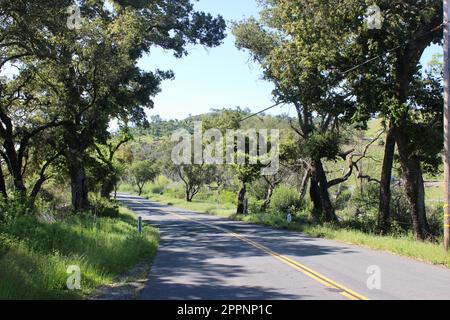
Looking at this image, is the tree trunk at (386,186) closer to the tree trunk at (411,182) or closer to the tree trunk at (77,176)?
the tree trunk at (411,182)

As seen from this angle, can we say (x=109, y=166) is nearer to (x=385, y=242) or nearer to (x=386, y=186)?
(x=386, y=186)

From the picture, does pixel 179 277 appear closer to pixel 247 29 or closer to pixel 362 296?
pixel 362 296

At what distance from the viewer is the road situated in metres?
9.70

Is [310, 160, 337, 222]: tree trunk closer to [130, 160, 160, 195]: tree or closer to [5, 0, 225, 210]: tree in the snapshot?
[5, 0, 225, 210]: tree

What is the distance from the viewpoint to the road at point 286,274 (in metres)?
9.70

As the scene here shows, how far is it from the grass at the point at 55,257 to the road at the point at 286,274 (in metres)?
1.06

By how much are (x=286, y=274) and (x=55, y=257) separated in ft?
18.3

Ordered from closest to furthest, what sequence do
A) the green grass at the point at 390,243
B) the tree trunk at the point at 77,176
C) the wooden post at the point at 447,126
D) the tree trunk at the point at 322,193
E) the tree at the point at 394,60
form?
the green grass at the point at 390,243 < the wooden post at the point at 447,126 < the tree at the point at 394,60 < the tree trunk at the point at 77,176 < the tree trunk at the point at 322,193

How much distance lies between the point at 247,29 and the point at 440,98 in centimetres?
1429

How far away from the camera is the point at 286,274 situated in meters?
12.2

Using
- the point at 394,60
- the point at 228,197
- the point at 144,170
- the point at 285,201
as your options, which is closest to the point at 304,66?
the point at 394,60

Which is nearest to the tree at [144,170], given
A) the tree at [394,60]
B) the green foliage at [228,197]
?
the green foliage at [228,197]

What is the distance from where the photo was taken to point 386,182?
87.7 feet

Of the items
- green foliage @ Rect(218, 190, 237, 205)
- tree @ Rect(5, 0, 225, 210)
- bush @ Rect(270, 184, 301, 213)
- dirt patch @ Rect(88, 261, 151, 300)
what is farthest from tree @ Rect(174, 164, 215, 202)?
dirt patch @ Rect(88, 261, 151, 300)
